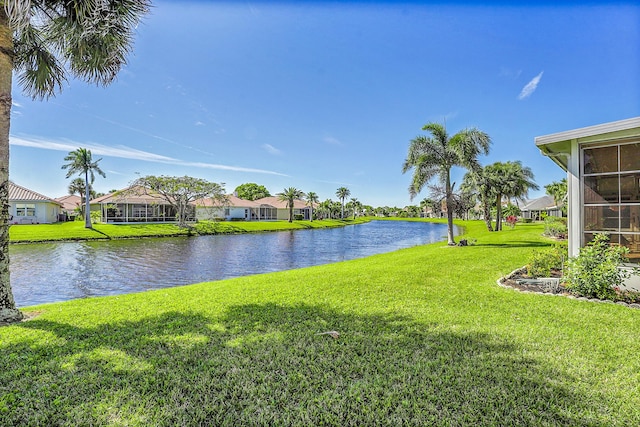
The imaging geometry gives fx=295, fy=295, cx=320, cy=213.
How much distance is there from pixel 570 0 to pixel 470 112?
37.3ft

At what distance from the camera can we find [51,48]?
623cm

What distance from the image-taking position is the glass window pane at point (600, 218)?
609cm

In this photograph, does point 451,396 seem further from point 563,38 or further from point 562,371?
point 563,38

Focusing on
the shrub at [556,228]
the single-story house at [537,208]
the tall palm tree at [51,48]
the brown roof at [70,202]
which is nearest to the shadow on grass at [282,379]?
the tall palm tree at [51,48]

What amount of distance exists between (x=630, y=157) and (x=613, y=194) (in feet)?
2.48

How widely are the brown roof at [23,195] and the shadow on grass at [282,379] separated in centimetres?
3799

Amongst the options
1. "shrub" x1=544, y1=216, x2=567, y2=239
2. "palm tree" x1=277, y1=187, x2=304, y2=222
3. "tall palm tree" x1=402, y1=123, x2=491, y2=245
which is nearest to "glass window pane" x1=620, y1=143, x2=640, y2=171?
"tall palm tree" x1=402, y1=123, x2=491, y2=245

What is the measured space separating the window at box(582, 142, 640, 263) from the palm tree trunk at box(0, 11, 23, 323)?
11.0m

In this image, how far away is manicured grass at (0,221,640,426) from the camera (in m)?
2.45

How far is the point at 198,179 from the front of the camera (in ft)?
112

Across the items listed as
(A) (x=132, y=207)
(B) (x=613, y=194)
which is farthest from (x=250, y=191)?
(B) (x=613, y=194)

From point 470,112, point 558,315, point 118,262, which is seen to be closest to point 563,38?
point 470,112

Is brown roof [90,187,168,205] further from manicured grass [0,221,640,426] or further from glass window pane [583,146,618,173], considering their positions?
glass window pane [583,146,618,173]

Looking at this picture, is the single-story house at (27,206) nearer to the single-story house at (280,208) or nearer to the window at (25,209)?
the window at (25,209)
